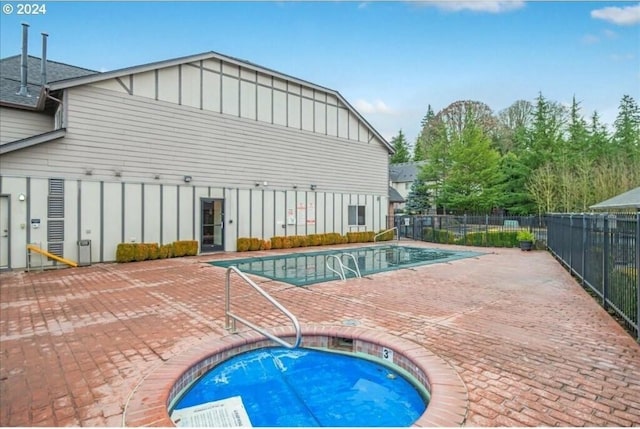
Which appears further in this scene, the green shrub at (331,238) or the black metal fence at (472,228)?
the green shrub at (331,238)

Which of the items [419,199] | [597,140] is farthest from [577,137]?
[419,199]

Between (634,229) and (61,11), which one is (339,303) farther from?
(61,11)

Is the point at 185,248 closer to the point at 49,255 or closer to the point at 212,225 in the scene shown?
the point at 212,225

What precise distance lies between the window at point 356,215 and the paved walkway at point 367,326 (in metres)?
9.95

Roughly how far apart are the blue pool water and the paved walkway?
20.6 inches

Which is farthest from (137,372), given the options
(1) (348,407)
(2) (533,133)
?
(2) (533,133)

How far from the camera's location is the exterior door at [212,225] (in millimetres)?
13469

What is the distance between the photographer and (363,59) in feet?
48.2

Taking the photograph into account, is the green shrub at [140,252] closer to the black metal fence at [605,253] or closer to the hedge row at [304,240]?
the hedge row at [304,240]

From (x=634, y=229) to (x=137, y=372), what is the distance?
230 inches

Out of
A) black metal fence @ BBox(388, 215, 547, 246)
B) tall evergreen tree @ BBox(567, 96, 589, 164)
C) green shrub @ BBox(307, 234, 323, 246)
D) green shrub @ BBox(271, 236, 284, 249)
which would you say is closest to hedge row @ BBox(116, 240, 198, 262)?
green shrub @ BBox(271, 236, 284, 249)

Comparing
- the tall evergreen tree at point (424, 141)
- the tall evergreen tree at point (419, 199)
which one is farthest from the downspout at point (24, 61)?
the tall evergreen tree at point (424, 141)

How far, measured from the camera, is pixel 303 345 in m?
4.45

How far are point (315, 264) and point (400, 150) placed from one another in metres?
44.6
